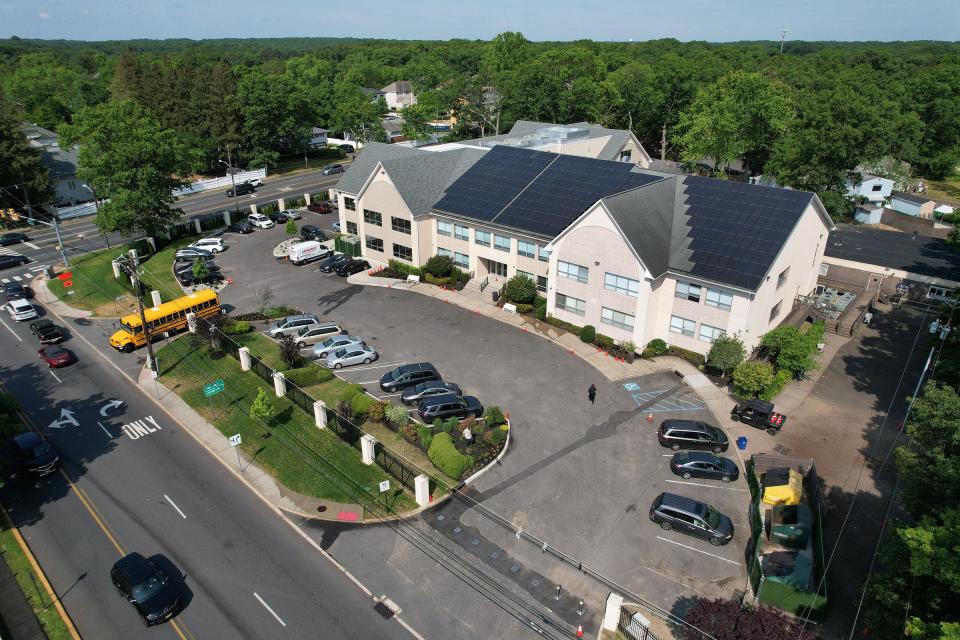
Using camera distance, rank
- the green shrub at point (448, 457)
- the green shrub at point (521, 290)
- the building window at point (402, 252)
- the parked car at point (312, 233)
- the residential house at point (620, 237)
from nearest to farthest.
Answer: the green shrub at point (448, 457) < the residential house at point (620, 237) < the green shrub at point (521, 290) < the building window at point (402, 252) < the parked car at point (312, 233)

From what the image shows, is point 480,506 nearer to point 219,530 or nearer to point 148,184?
point 219,530

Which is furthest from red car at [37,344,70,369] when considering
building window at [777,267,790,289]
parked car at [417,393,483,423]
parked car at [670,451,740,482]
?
building window at [777,267,790,289]

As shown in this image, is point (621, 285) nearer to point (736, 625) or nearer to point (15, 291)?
point (736, 625)

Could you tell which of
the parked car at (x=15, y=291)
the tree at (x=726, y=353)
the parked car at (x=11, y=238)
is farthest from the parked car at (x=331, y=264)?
the parked car at (x=11, y=238)

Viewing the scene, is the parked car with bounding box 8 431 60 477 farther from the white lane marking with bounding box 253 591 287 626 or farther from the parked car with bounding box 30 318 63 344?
the parked car with bounding box 30 318 63 344

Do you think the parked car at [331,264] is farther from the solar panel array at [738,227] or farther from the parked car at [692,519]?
the parked car at [692,519]

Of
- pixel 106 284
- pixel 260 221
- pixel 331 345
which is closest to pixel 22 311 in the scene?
pixel 106 284
